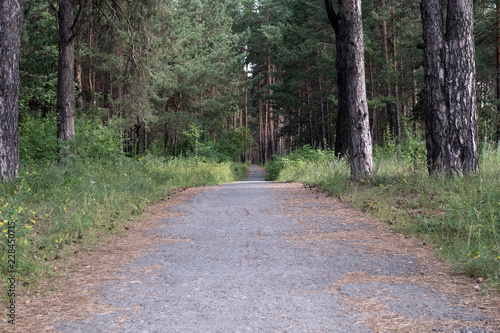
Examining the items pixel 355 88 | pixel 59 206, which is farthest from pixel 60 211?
pixel 355 88

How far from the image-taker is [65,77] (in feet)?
42.0

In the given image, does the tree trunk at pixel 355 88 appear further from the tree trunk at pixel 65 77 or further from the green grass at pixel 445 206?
the tree trunk at pixel 65 77

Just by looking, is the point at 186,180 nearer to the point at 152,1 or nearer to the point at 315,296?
the point at 152,1

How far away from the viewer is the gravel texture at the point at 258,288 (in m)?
3.05

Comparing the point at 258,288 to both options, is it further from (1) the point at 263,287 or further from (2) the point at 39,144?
(2) the point at 39,144

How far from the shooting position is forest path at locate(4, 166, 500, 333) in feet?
10.0

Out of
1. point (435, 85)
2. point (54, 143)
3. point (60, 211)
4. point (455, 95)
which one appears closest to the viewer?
point (60, 211)

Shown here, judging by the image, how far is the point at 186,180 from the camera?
15805 mm

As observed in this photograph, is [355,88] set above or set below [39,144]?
above

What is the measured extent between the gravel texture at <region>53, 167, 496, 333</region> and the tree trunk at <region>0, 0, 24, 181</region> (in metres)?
3.76

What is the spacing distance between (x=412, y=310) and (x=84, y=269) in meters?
3.39

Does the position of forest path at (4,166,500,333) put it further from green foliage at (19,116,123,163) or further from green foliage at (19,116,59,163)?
green foliage at (19,116,123,163)

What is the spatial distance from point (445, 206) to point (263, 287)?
3.92 m

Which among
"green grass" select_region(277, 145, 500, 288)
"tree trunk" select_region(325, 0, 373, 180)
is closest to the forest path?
"green grass" select_region(277, 145, 500, 288)
